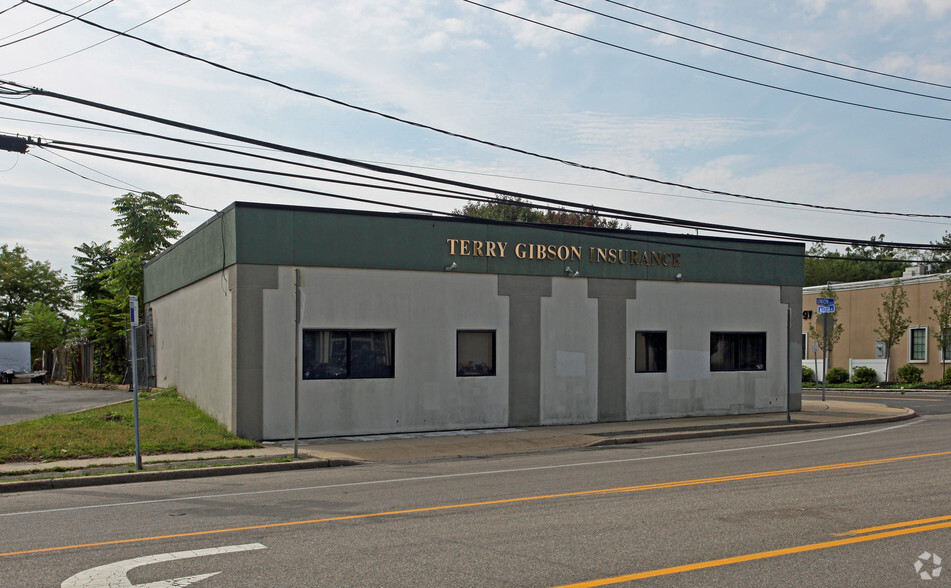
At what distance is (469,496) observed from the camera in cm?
1065

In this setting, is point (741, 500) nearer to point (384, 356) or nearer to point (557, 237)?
point (384, 356)

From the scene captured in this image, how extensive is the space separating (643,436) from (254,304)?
9310 millimetres

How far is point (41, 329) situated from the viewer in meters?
66.1

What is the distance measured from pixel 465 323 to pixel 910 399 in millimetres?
21052

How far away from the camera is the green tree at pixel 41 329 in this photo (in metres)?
66.0

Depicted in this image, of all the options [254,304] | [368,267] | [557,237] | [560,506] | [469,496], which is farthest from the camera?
[557,237]

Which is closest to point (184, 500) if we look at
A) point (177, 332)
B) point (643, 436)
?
point (643, 436)

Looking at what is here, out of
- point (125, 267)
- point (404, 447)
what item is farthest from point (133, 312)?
point (125, 267)

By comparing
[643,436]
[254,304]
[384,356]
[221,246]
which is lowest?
[643,436]

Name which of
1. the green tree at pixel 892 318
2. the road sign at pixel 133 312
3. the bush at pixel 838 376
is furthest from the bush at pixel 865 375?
the road sign at pixel 133 312

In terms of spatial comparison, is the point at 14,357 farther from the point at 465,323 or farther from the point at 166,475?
the point at 166,475

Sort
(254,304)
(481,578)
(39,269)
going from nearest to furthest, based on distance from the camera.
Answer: (481,578), (254,304), (39,269)

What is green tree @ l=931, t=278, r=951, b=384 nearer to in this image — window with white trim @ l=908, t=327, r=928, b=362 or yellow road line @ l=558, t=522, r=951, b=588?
window with white trim @ l=908, t=327, r=928, b=362

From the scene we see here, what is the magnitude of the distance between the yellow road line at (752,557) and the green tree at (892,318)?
35.7 m
